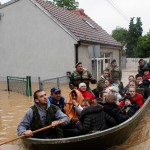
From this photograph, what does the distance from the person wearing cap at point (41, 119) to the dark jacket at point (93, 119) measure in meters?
0.40

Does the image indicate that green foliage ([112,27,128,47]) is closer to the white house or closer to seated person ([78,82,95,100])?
the white house

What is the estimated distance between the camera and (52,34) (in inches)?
726

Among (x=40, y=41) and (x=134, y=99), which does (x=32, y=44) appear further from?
(x=134, y=99)

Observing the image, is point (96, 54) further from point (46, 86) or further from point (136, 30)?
point (136, 30)

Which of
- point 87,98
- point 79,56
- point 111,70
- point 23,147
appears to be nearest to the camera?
point 23,147

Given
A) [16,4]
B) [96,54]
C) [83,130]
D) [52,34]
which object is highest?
[16,4]

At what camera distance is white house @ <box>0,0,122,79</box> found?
59.0ft

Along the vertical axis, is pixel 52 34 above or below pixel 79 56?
above

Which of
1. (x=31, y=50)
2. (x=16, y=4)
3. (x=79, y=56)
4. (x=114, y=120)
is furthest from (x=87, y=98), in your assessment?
(x=16, y=4)

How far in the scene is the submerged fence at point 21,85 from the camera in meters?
13.1

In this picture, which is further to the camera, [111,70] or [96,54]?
[96,54]

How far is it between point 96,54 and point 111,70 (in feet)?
9.63

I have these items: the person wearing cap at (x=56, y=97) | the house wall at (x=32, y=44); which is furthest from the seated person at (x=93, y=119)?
the house wall at (x=32, y=44)

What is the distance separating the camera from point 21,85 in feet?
45.4
